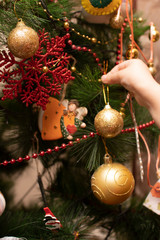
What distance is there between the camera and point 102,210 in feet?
2.28

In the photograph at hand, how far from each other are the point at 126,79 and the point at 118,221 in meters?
0.47

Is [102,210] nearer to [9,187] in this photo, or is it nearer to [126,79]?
[9,187]

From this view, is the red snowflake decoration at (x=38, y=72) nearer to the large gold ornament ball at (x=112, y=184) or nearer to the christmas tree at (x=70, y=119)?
the christmas tree at (x=70, y=119)

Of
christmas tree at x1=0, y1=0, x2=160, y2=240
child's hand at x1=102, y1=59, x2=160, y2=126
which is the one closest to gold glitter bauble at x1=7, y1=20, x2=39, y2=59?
christmas tree at x1=0, y1=0, x2=160, y2=240

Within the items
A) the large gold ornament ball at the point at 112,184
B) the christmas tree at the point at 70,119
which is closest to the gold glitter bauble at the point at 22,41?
the christmas tree at the point at 70,119

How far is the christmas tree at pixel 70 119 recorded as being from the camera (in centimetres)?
45

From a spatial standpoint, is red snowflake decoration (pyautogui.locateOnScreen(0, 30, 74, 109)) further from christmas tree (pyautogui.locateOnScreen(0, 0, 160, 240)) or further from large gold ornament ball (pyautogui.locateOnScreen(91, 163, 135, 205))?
large gold ornament ball (pyautogui.locateOnScreen(91, 163, 135, 205))

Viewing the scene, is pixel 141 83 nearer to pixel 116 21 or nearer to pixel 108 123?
pixel 108 123

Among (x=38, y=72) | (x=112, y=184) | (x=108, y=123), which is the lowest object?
(x=112, y=184)

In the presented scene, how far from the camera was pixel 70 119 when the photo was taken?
526 millimetres

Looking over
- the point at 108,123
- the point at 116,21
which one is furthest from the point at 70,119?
the point at 116,21

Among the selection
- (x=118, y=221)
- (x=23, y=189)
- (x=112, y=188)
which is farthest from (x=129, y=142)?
(x=23, y=189)

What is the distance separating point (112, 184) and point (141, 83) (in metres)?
0.20

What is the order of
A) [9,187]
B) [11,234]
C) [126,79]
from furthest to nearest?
[9,187] < [11,234] < [126,79]
